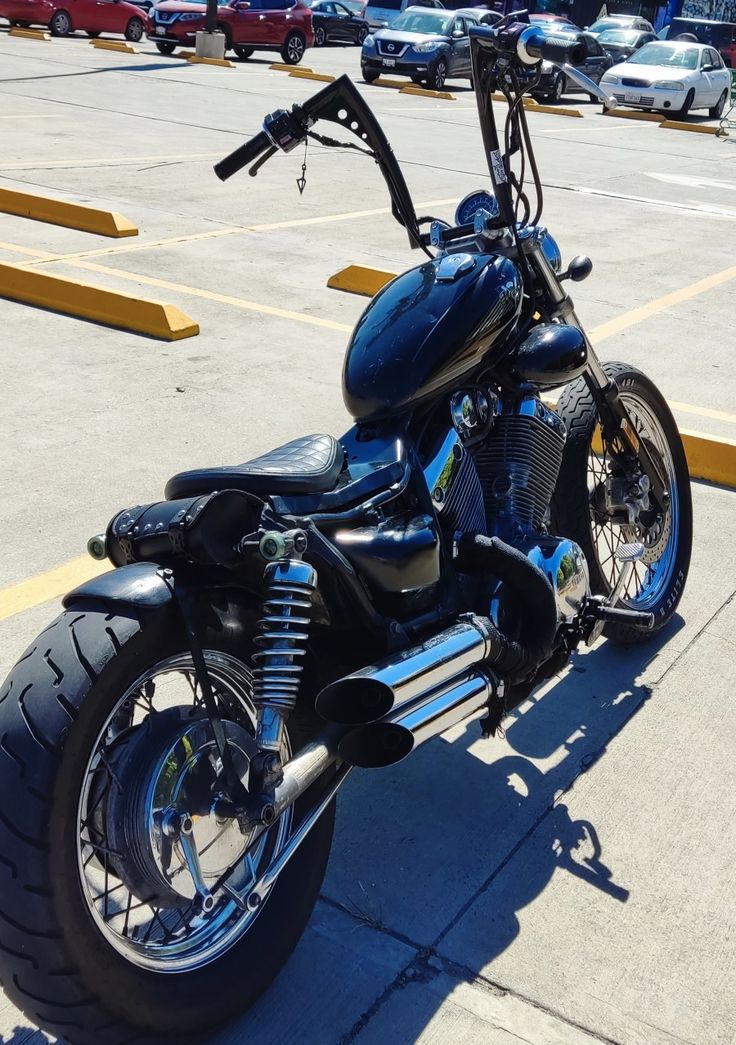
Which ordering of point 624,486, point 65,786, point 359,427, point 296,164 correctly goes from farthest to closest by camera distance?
point 296,164
point 624,486
point 359,427
point 65,786

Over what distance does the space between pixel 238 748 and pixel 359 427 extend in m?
0.92

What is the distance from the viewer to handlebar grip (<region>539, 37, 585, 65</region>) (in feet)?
9.92

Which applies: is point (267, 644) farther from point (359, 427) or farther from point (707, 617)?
point (707, 617)

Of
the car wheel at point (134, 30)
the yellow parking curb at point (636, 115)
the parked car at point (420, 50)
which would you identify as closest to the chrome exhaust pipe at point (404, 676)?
the yellow parking curb at point (636, 115)

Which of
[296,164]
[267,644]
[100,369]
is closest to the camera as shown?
[267,644]

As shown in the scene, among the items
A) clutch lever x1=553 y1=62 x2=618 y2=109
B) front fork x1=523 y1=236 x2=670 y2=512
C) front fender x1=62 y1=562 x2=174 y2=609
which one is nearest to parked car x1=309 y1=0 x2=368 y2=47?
front fork x1=523 y1=236 x2=670 y2=512

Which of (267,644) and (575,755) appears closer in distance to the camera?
(267,644)

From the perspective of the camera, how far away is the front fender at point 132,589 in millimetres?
2201

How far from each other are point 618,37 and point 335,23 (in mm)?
8081

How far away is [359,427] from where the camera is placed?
9.61ft

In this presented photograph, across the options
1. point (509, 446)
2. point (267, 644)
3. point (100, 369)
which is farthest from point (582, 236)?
point (267, 644)

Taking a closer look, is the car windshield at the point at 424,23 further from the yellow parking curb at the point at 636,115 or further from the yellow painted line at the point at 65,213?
the yellow painted line at the point at 65,213

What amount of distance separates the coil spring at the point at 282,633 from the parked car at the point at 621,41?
2857 cm

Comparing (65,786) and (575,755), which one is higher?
(65,786)
